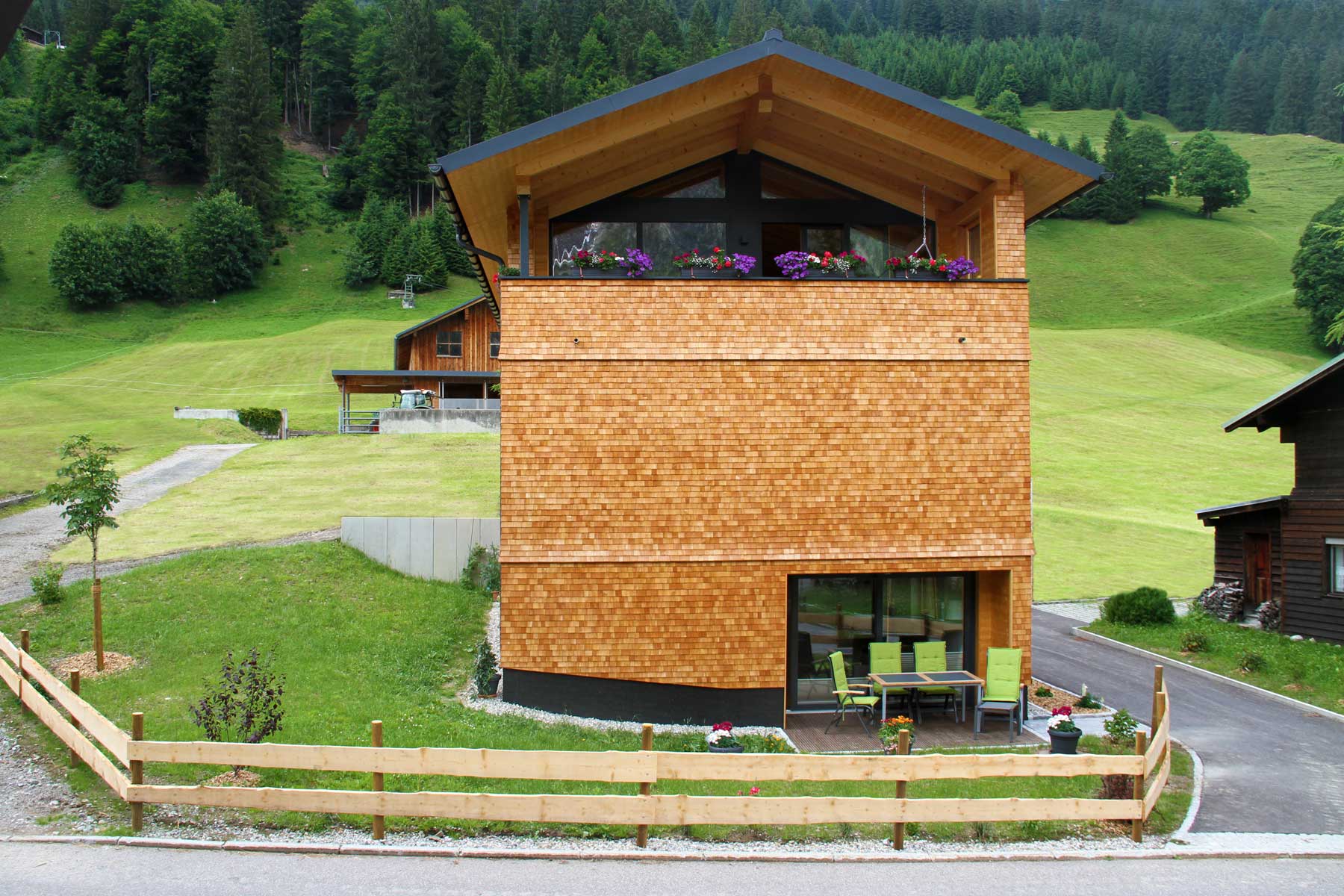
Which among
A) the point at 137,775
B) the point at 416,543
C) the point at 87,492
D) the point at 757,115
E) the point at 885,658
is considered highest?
the point at 757,115

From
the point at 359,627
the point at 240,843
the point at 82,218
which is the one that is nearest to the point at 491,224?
the point at 359,627

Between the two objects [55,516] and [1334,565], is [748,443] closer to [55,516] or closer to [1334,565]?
[1334,565]

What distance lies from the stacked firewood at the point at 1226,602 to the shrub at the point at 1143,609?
1086 mm

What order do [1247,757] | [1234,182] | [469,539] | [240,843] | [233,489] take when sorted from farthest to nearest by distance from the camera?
[1234,182], [233,489], [469,539], [1247,757], [240,843]

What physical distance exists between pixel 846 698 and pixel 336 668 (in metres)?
6.83

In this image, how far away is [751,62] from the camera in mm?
13102

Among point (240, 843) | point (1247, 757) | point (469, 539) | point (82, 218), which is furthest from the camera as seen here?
point (82, 218)

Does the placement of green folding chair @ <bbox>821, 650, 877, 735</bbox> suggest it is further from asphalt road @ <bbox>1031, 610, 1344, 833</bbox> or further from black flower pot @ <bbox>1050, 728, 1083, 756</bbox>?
asphalt road @ <bbox>1031, 610, 1344, 833</bbox>

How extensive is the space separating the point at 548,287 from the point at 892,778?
25.0 ft

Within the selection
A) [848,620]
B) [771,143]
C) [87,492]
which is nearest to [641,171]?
[771,143]

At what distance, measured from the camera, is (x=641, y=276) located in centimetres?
1359

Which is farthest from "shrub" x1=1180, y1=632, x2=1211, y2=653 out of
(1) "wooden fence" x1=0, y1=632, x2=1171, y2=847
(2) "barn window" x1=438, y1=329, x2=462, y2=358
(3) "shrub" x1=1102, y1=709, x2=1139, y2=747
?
(2) "barn window" x1=438, y1=329, x2=462, y2=358

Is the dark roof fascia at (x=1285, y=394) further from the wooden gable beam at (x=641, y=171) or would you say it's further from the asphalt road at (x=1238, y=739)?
the wooden gable beam at (x=641, y=171)

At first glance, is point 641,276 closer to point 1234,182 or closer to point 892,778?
point 892,778
